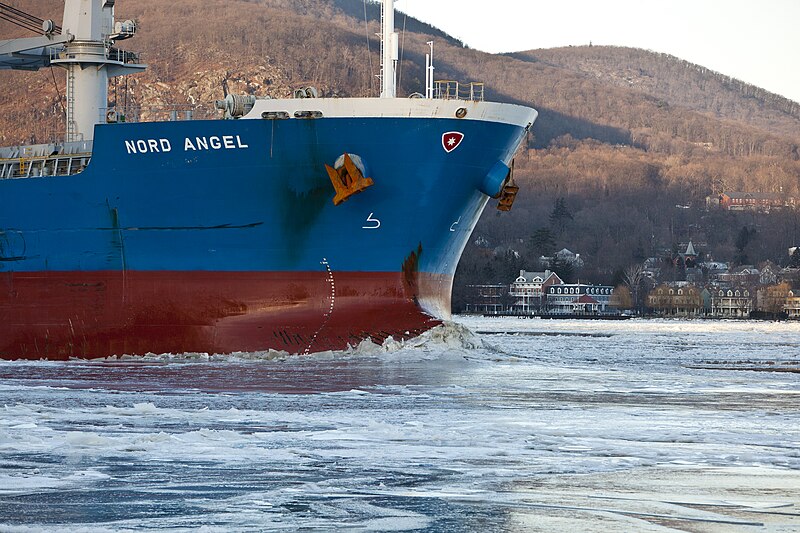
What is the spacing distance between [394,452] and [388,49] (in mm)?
14087

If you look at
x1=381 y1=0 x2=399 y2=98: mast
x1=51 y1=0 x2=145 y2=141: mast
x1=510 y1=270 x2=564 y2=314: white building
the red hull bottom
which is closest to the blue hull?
the red hull bottom

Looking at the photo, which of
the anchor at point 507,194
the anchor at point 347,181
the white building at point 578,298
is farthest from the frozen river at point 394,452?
the white building at point 578,298

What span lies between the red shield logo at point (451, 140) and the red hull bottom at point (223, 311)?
2.45 metres

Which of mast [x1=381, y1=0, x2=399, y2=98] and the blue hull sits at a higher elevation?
mast [x1=381, y1=0, x2=399, y2=98]

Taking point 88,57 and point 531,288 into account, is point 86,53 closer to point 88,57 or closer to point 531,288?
point 88,57

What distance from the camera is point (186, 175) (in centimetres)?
2195

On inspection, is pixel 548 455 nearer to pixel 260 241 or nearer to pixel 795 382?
pixel 795 382

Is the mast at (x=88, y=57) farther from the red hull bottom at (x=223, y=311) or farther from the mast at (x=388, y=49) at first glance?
the mast at (x=388, y=49)

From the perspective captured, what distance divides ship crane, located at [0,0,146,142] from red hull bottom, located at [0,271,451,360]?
4.94m

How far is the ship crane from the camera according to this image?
88.6 ft

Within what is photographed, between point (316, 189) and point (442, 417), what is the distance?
955cm

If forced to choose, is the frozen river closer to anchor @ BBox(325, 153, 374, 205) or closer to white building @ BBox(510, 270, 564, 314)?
anchor @ BBox(325, 153, 374, 205)

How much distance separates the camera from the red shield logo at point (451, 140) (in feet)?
70.6

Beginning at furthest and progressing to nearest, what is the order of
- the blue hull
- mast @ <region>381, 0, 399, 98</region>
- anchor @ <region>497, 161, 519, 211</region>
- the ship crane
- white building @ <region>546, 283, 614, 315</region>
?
1. white building @ <region>546, 283, 614, 315</region>
2. the ship crane
3. anchor @ <region>497, 161, 519, 211</region>
4. mast @ <region>381, 0, 399, 98</region>
5. the blue hull
